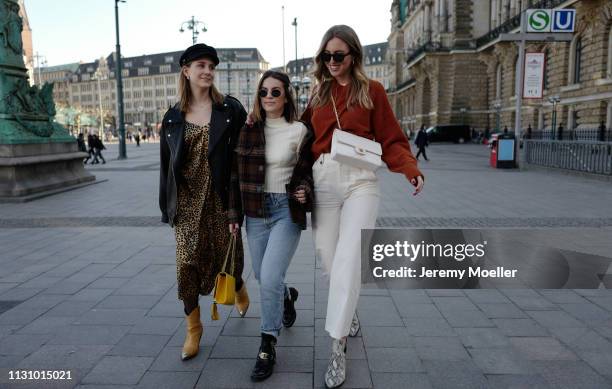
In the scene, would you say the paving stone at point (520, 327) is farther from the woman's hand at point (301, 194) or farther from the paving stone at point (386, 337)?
the woman's hand at point (301, 194)

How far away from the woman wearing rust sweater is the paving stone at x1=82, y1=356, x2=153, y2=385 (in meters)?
1.17

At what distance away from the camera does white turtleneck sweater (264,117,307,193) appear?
313 centimetres

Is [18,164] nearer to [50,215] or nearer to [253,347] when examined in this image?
[50,215]

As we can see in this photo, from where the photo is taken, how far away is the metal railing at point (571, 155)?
14.2 m

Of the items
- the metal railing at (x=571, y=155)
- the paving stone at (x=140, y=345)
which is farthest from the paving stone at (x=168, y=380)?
the metal railing at (x=571, y=155)

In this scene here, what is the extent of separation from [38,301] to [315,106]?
10.3 ft

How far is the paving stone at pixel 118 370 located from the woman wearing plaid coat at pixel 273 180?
2.39 feet

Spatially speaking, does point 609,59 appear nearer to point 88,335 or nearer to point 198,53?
point 198,53

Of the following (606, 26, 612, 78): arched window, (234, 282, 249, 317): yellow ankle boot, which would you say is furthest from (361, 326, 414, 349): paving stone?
(606, 26, 612, 78): arched window

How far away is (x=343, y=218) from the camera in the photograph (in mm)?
3031

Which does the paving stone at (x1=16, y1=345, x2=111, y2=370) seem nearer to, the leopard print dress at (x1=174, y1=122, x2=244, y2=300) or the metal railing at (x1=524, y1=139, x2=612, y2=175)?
the leopard print dress at (x1=174, y1=122, x2=244, y2=300)

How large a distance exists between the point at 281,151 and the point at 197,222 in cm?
73

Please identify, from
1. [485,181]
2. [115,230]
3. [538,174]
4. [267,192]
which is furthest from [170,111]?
[538,174]

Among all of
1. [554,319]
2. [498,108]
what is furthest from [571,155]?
[498,108]
